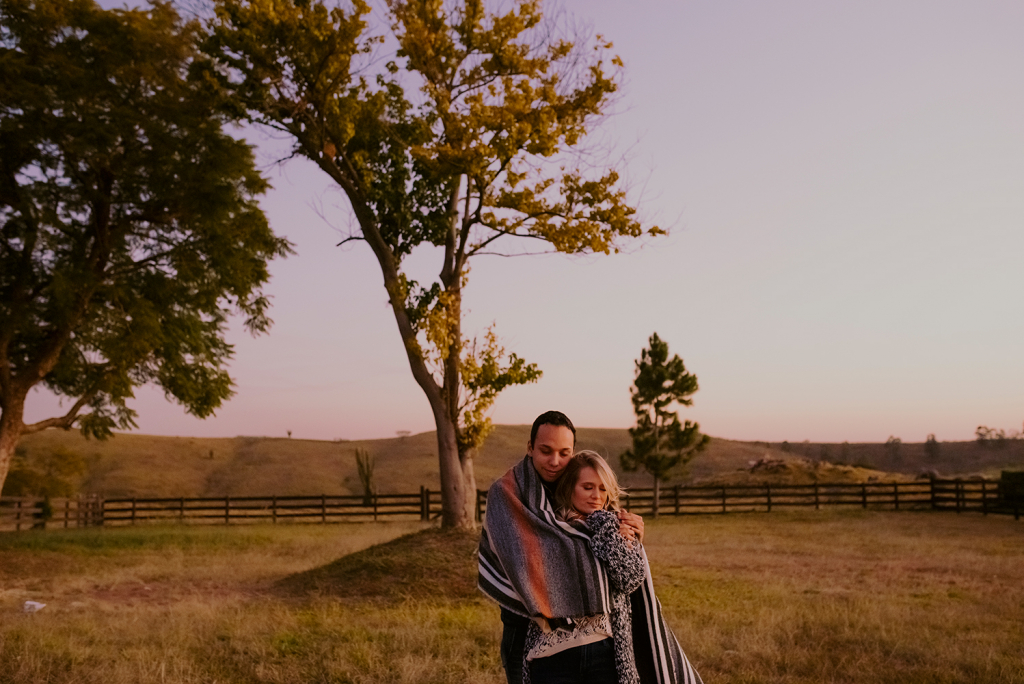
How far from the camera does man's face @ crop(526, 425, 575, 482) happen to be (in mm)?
3512

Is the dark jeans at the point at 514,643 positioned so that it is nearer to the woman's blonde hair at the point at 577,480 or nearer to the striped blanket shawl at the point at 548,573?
the striped blanket shawl at the point at 548,573

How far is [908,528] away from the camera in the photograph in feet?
78.2

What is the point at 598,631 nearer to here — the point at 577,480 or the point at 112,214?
the point at 577,480

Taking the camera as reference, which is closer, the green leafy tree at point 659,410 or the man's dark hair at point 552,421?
the man's dark hair at point 552,421

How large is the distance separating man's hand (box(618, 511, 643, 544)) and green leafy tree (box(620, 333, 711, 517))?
2915cm

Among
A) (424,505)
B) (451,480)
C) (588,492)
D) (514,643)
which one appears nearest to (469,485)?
(451,480)

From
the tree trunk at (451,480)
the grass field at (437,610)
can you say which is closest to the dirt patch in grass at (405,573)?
the grass field at (437,610)

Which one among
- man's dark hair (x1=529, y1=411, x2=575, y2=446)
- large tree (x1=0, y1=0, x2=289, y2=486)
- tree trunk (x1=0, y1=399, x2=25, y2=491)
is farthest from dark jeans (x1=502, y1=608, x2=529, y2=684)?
tree trunk (x1=0, y1=399, x2=25, y2=491)

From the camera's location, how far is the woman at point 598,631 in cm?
319

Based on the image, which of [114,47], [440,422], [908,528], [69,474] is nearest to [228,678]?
[440,422]

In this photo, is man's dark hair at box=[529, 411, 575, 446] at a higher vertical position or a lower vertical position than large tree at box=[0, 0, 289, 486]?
lower

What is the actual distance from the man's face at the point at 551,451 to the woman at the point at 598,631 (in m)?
0.16

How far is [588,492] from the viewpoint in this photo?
11.1 feet

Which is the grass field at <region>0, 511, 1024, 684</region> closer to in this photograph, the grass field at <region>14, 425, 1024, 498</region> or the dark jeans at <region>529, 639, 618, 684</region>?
the dark jeans at <region>529, 639, 618, 684</region>
